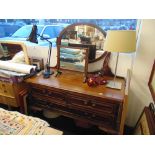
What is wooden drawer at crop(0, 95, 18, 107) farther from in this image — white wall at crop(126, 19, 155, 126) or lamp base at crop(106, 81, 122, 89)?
white wall at crop(126, 19, 155, 126)

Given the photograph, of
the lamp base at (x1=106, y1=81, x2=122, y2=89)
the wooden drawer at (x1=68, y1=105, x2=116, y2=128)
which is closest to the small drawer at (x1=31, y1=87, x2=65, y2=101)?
the wooden drawer at (x1=68, y1=105, x2=116, y2=128)

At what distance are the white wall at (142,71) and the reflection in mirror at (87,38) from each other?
1.22 feet

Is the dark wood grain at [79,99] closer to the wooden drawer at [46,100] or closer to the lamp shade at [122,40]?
the wooden drawer at [46,100]

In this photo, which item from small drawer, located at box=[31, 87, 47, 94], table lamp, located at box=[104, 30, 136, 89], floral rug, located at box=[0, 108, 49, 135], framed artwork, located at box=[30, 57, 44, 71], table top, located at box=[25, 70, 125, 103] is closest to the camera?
floral rug, located at box=[0, 108, 49, 135]

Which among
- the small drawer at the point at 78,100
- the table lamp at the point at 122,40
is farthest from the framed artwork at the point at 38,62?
the table lamp at the point at 122,40

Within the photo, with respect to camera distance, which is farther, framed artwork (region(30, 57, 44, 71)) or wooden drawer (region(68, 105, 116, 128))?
framed artwork (region(30, 57, 44, 71))

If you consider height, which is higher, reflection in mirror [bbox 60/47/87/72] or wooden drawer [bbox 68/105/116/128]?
reflection in mirror [bbox 60/47/87/72]

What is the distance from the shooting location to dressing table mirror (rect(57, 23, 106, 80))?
4.83 feet

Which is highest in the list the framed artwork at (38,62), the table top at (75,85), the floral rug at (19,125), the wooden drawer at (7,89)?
the framed artwork at (38,62)

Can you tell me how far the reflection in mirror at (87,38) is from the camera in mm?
1464

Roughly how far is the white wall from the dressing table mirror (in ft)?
1.21

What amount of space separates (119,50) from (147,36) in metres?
0.37

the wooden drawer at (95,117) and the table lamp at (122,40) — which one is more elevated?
the table lamp at (122,40)
